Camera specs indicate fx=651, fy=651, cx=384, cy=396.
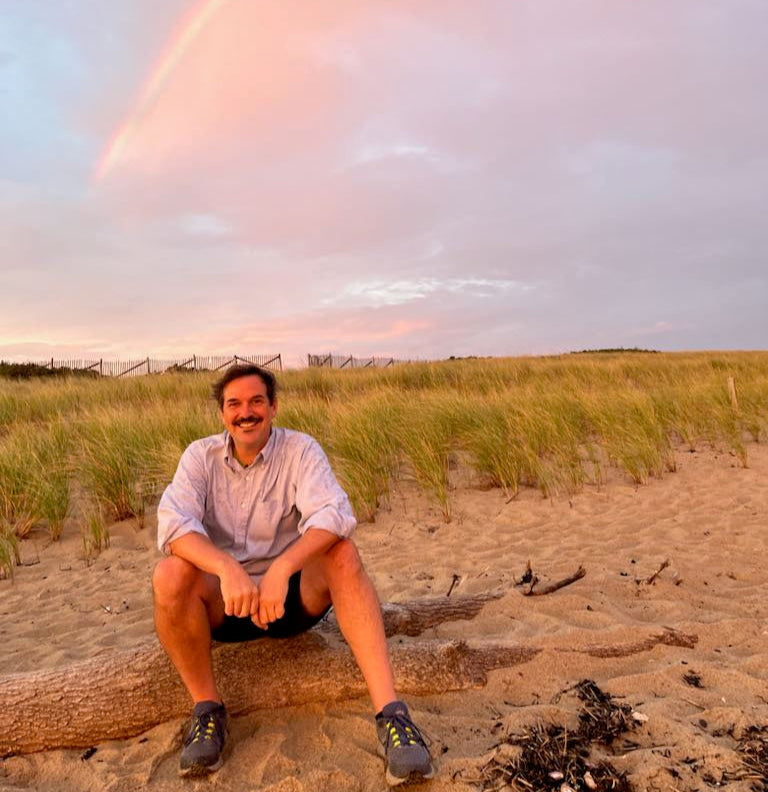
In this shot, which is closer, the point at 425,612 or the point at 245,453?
the point at 245,453

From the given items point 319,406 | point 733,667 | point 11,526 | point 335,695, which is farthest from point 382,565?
point 319,406

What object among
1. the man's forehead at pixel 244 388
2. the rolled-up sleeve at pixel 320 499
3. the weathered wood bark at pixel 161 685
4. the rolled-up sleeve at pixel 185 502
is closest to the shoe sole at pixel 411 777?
the weathered wood bark at pixel 161 685

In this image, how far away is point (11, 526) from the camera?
233 inches

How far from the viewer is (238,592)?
2.32m

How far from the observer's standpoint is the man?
237 cm

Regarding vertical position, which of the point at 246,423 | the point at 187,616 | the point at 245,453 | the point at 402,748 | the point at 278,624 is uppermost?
the point at 246,423

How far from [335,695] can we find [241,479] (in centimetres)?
101

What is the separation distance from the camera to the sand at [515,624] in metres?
2.43

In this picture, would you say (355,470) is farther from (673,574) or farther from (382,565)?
(673,574)

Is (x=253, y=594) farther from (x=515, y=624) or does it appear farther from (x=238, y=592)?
(x=515, y=624)

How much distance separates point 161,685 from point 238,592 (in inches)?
31.1

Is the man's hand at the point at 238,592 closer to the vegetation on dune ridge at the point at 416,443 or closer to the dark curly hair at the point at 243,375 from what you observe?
the dark curly hair at the point at 243,375

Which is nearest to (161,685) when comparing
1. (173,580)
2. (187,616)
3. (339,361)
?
(187,616)

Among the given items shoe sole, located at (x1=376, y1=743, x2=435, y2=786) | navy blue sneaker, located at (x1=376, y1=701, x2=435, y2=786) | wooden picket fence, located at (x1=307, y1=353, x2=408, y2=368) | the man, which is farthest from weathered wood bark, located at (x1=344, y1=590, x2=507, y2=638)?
wooden picket fence, located at (x1=307, y1=353, x2=408, y2=368)
